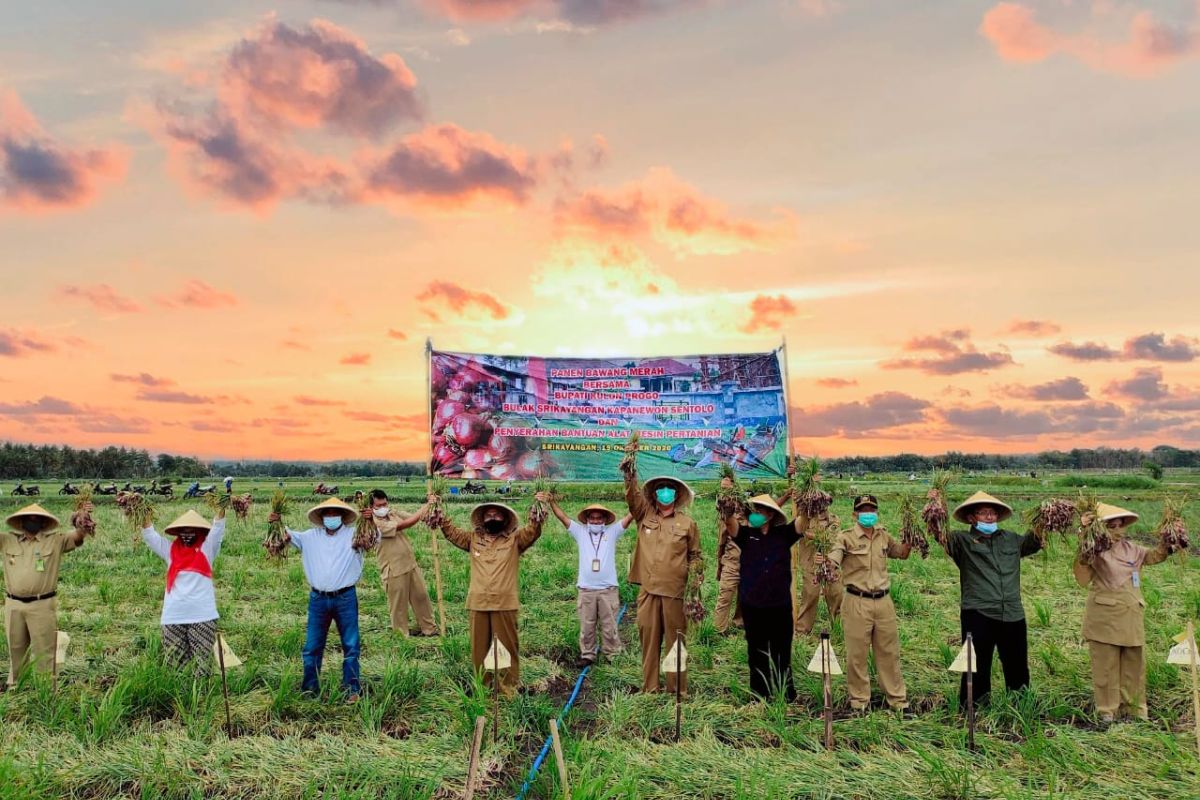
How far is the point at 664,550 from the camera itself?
26.5ft

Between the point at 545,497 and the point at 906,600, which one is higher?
the point at 545,497

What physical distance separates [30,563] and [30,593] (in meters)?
0.31

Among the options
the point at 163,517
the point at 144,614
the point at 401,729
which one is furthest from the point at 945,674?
the point at 163,517

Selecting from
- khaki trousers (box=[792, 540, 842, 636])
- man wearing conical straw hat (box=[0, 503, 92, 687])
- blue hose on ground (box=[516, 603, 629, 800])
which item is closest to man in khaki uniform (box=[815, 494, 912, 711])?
khaki trousers (box=[792, 540, 842, 636])

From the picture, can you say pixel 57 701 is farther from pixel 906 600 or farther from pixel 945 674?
pixel 906 600

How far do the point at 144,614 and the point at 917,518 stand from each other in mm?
11138

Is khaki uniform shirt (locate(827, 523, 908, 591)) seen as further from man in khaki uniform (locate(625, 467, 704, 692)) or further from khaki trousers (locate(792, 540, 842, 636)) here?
khaki trousers (locate(792, 540, 842, 636))

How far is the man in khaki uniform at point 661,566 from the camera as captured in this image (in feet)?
26.4

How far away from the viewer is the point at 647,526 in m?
8.23

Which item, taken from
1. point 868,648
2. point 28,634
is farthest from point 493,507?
point 28,634

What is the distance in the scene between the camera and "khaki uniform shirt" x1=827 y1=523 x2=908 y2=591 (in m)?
7.63

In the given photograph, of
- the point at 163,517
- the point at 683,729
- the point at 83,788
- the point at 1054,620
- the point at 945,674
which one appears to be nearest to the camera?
the point at 83,788

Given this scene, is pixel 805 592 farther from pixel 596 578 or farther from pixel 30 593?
pixel 30 593

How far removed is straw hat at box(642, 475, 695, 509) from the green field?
1.89 metres
